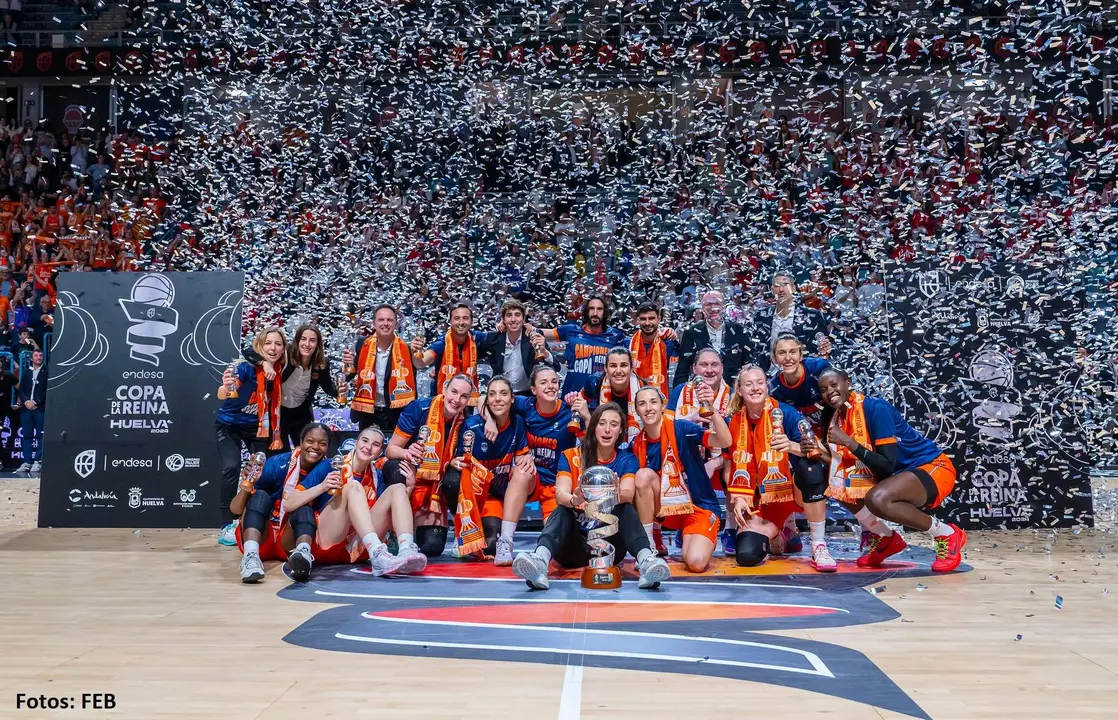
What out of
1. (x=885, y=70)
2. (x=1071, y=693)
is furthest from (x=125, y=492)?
(x=885, y=70)

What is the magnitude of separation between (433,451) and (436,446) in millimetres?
43

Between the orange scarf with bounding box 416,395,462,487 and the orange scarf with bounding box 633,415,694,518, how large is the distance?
1.28 metres

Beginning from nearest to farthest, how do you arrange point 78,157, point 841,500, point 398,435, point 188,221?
point 841,500, point 398,435, point 188,221, point 78,157

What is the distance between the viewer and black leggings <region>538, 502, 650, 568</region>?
4.86 meters

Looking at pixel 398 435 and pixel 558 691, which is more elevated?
pixel 398 435

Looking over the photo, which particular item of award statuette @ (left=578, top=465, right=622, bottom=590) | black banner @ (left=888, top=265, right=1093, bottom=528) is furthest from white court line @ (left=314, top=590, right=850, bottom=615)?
black banner @ (left=888, top=265, right=1093, bottom=528)

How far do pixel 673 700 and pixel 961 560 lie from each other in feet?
11.9

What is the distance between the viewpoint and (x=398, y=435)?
588cm

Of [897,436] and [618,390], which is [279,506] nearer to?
[618,390]

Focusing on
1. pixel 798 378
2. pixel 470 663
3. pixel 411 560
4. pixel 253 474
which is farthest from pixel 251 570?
pixel 798 378

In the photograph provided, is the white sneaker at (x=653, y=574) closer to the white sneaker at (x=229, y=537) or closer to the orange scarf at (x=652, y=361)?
the orange scarf at (x=652, y=361)

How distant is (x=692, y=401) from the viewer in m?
6.09

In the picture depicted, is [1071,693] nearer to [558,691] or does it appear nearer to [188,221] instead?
[558,691]

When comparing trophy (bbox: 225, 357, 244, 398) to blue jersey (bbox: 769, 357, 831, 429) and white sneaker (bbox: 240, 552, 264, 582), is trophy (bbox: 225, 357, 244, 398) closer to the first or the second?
white sneaker (bbox: 240, 552, 264, 582)
